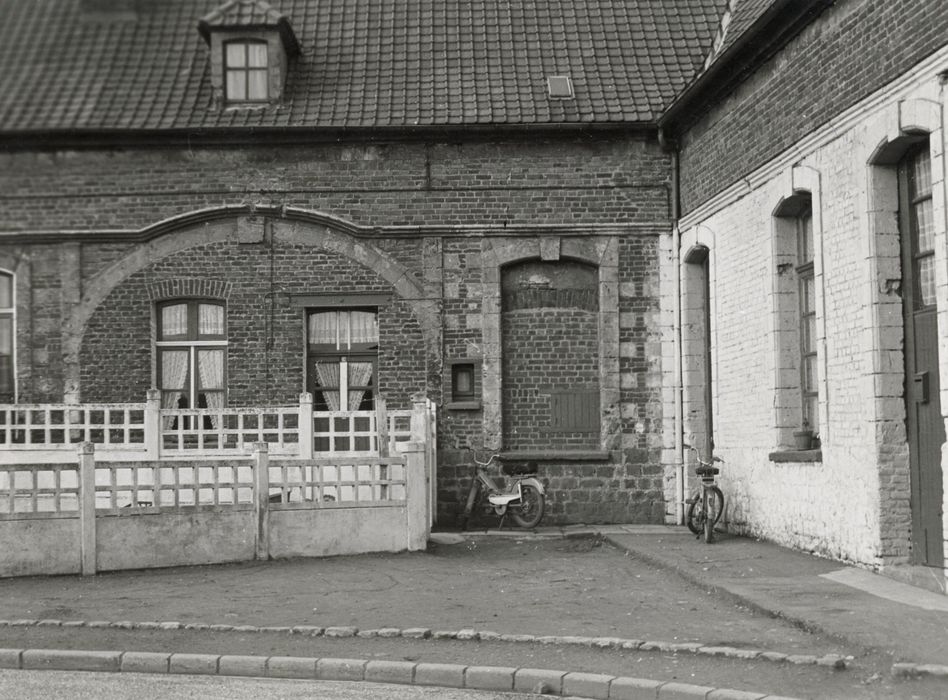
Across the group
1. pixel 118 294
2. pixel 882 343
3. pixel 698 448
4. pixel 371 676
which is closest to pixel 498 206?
pixel 698 448

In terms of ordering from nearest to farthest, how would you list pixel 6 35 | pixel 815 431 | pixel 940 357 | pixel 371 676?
pixel 371 676
pixel 940 357
pixel 815 431
pixel 6 35

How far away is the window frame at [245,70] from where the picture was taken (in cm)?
2000

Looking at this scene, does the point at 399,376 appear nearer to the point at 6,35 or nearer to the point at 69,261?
the point at 69,261

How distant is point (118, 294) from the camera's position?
1980 cm

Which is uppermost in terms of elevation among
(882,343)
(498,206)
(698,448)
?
(498,206)

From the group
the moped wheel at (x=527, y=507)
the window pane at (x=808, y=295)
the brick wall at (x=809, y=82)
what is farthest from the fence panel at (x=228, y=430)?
the window pane at (x=808, y=295)

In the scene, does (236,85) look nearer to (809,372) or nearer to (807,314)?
(807,314)

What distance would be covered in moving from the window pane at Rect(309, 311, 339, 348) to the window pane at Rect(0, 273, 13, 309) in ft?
15.9

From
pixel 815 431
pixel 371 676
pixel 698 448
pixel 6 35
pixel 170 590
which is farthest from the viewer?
pixel 6 35

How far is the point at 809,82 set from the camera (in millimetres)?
13984

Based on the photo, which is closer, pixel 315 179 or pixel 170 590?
pixel 170 590

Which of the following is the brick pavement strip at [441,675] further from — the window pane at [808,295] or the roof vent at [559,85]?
the roof vent at [559,85]

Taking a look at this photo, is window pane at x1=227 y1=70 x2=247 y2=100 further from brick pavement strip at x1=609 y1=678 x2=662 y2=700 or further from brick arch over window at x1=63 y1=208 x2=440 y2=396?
brick pavement strip at x1=609 y1=678 x2=662 y2=700

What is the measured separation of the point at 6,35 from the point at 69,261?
15.3 ft
